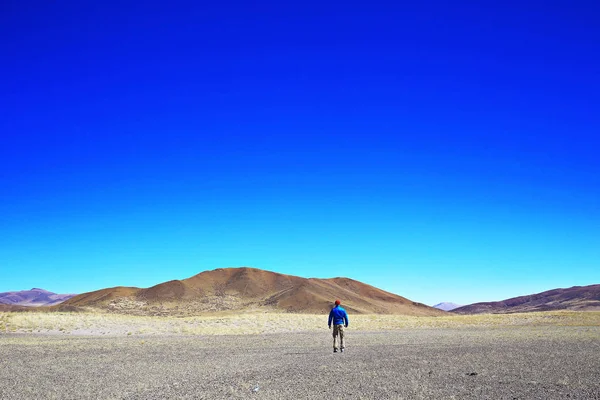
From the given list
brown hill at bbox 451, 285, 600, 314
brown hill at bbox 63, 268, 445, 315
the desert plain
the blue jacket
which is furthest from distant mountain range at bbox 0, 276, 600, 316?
the desert plain

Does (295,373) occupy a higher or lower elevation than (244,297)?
lower

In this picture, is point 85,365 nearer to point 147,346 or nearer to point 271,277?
point 147,346

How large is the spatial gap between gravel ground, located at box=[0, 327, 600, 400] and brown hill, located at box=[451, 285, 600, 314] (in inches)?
5145

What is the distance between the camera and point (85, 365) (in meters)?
15.0

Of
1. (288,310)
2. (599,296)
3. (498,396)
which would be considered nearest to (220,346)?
(498,396)

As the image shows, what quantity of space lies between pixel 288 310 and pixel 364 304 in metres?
22.7

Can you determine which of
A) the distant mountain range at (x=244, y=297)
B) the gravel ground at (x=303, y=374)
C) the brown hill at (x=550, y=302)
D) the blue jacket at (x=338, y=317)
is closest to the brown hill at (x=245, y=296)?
the distant mountain range at (x=244, y=297)

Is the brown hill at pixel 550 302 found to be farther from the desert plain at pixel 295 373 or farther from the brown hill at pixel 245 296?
the desert plain at pixel 295 373

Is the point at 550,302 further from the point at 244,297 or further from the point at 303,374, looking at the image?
the point at 303,374

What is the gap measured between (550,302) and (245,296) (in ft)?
369

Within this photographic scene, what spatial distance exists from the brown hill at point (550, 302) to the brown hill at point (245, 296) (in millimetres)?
50137

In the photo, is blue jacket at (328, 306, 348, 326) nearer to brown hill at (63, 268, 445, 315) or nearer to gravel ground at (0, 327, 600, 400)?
gravel ground at (0, 327, 600, 400)

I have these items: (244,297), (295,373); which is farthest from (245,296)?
(295,373)

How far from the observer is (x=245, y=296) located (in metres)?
96.4
